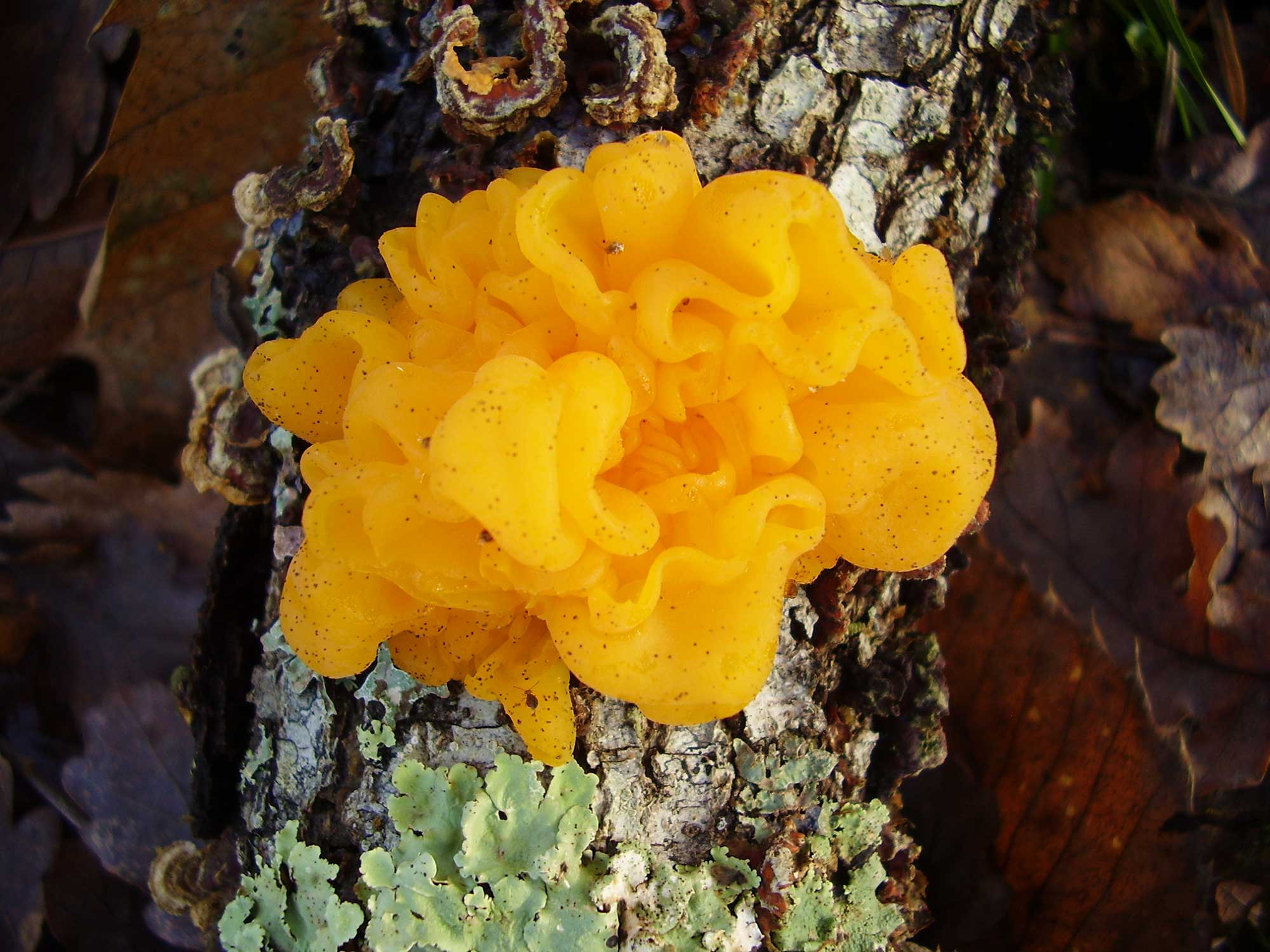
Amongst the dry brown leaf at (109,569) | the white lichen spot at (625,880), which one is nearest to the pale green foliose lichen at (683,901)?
the white lichen spot at (625,880)

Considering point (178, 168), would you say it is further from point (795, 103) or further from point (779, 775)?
point (779, 775)

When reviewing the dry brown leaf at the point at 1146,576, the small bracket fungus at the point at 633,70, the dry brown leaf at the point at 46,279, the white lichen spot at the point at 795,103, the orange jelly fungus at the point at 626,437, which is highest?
the small bracket fungus at the point at 633,70

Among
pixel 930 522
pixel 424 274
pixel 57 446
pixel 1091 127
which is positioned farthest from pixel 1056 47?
pixel 57 446

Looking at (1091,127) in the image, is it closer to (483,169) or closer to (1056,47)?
(1056,47)

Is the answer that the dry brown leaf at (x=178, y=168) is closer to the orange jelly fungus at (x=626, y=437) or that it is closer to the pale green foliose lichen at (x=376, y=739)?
the orange jelly fungus at (x=626, y=437)

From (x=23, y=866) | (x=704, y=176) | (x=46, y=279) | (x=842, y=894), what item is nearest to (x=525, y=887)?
(x=842, y=894)

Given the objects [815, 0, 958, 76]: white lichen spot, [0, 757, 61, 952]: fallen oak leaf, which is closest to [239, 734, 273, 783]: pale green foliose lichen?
[0, 757, 61, 952]: fallen oak leaf
